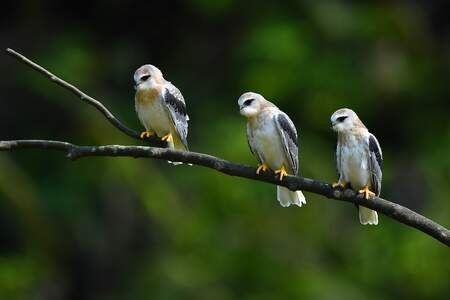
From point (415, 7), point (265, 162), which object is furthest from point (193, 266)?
point (265, 162)

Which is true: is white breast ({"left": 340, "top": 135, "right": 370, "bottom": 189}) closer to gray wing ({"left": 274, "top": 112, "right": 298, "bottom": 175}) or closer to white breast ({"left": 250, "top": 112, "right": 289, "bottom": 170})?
gray wing ({"left": 274, "top": 112, "right": 298, "bottom": 175})

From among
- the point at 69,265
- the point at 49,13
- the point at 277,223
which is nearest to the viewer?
the point at 277,223

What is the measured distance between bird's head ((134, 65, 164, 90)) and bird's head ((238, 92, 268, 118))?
876 millimetres

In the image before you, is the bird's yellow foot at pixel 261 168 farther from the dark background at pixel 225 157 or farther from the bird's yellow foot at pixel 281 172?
the dark background at pixel 225 157

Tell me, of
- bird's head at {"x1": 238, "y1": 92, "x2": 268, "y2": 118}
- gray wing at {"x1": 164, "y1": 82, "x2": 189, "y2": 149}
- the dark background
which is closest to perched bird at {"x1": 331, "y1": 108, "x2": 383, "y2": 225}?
bird's head at {"x1": 238, "y1": 92, "x2": 268, "y2": 118}

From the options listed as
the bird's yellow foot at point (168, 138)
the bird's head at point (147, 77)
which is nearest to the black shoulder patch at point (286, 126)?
the bird's yellow foot at point (168, 138)

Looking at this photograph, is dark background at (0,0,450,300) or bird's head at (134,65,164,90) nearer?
bird's head at (134,65,164,90)

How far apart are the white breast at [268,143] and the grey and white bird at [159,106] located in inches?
26.8

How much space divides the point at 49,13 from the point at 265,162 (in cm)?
1439

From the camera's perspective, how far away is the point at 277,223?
18.2 m

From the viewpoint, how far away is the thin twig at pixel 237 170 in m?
7.43

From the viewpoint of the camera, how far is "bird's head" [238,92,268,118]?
937cm

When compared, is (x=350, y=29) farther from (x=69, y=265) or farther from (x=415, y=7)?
(x=69, y=265)

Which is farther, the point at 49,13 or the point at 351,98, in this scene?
the point at 49,13
